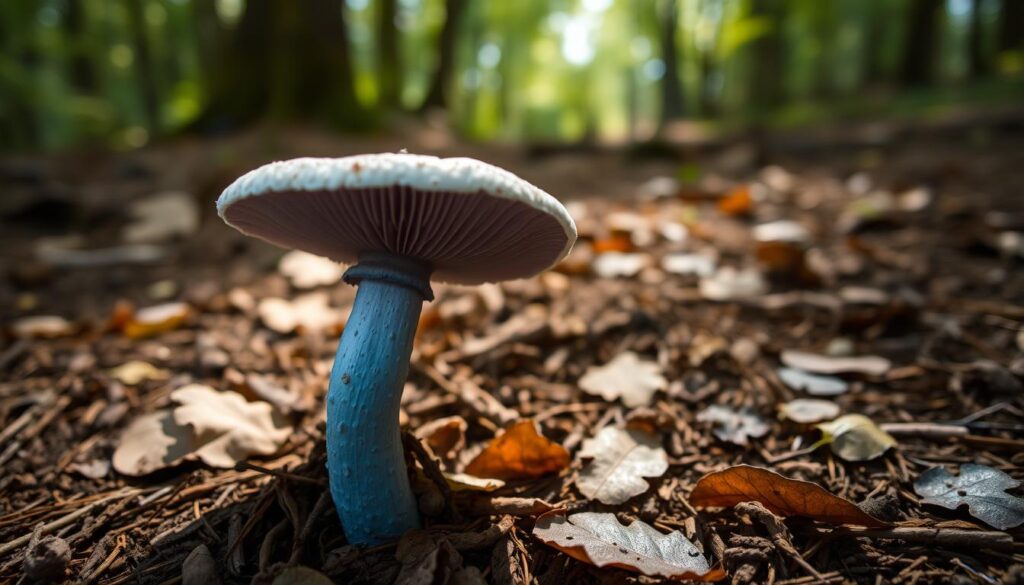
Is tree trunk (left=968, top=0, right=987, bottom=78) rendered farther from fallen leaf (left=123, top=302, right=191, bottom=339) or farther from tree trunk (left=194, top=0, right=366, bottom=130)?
fallen leaf (left=123, top=302, right=191, bottom=339)

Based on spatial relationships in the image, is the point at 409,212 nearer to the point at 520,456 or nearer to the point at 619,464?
the point at 520,456

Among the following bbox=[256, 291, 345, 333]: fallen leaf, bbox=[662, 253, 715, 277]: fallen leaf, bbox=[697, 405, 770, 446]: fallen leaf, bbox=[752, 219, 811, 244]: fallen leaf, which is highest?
bbox=[752, 219, 811, 244]: fallen leaf

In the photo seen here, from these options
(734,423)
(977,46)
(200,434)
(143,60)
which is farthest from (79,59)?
(977,46)

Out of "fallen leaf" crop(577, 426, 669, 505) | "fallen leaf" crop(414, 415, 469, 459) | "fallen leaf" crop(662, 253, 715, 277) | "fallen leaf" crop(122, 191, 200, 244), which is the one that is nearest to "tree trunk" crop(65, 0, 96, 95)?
"fallen leaf" crop(122, 191, 200, 244)

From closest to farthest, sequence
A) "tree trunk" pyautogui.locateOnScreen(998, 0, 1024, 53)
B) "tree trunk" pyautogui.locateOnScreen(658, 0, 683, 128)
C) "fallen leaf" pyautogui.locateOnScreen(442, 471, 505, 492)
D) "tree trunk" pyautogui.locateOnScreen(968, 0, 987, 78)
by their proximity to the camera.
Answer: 1. "fallen leaf" pyautogui.locateOnScreen(442, 471, 505, 492)
2. "tree trunk" pyautogui.locateOnScreen(998, 0, 1024, 53)
3. "tree trunk" pyautogui.locateOnScreen(658, 0, 683, 128)
4. "tree trunk" pyautogui.locateOnScreen(968, 0, 987, 78)

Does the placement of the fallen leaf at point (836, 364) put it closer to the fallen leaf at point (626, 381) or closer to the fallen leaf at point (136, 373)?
the fallen leaf at point (626, 381)

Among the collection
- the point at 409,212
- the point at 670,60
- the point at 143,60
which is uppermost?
the point at 143,60

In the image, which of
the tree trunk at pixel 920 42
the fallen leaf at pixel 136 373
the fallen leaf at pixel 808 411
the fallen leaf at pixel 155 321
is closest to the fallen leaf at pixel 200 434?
the fallen leaf at pixel 136 373

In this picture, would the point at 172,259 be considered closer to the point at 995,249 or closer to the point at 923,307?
the point at 923,307
